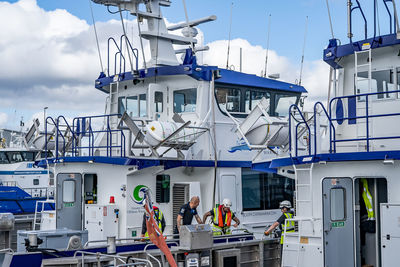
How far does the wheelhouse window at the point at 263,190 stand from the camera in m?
14.9

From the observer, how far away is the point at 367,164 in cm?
979

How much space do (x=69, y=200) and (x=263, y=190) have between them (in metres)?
5.04

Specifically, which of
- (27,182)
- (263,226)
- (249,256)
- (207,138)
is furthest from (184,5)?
(27,182)

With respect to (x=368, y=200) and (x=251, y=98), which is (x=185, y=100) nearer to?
(x=251, y=98)

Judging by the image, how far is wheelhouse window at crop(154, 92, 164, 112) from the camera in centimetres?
1520

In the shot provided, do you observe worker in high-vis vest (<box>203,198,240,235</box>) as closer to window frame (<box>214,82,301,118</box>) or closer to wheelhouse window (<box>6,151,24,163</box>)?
window frame (<box>214,82,301,118</box>)

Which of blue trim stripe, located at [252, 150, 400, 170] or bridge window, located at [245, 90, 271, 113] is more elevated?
bridge window, located at [245, 90, 271, 113]

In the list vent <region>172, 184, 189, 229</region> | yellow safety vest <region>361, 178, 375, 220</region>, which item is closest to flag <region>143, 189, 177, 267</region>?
yellow safety vest <region>361, 178, 375, 220</region>

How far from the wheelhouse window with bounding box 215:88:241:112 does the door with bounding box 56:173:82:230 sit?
408 cm

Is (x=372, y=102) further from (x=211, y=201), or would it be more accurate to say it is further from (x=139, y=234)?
(x=139, y=234)

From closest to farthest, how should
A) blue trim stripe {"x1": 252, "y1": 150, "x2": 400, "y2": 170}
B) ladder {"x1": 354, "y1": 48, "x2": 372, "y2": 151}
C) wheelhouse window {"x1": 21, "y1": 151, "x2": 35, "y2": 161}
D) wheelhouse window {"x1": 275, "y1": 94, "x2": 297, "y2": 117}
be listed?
blue trim stripe {"x1": 252, "y1": 150, "x2": 400, "y2": 170} < ladder {"x1": 354, "y1": 48, "x2": 372, "y2": 151} < wheelhouse window {"x1": 275, "y1": 94, "x2": 297, "y2": 117} < wheelhouse window {"x1": 21, "y1": 151, "x2": 35, "y2": 161}

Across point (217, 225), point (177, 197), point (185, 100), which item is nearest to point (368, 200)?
point (217, 225)

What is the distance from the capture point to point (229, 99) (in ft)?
49.9

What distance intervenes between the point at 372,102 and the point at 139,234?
241 inches
